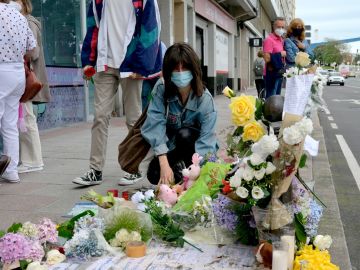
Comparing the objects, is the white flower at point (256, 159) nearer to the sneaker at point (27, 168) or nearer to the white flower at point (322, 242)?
the white flower at point (322, 242)

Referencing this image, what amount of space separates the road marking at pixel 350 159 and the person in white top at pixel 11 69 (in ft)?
12.0

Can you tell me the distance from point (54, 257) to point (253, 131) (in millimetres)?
1227

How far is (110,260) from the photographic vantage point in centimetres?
250

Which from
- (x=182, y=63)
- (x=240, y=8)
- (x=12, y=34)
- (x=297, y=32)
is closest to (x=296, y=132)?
(x=182, y=63)

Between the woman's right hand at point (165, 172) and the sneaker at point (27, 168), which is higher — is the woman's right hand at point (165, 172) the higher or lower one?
the higher one

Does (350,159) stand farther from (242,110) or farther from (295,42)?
(242,110)

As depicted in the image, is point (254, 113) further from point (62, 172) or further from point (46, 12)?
point (46, 12)

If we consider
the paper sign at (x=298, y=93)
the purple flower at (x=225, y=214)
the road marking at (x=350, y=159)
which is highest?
the paper sign at (x=298, y=93)

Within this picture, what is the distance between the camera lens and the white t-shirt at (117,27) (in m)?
4.36

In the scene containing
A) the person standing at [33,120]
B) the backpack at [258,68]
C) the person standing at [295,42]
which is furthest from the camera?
the backpack at [258,68]

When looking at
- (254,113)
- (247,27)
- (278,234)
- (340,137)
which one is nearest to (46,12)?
(340,137)

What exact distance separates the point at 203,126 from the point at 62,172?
2195mm

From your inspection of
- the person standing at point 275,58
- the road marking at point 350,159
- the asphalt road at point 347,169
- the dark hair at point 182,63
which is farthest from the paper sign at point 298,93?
the person standing at point 275,58

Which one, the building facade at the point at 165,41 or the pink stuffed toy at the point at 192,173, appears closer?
the pink stuffed toy at the point at 192,173
